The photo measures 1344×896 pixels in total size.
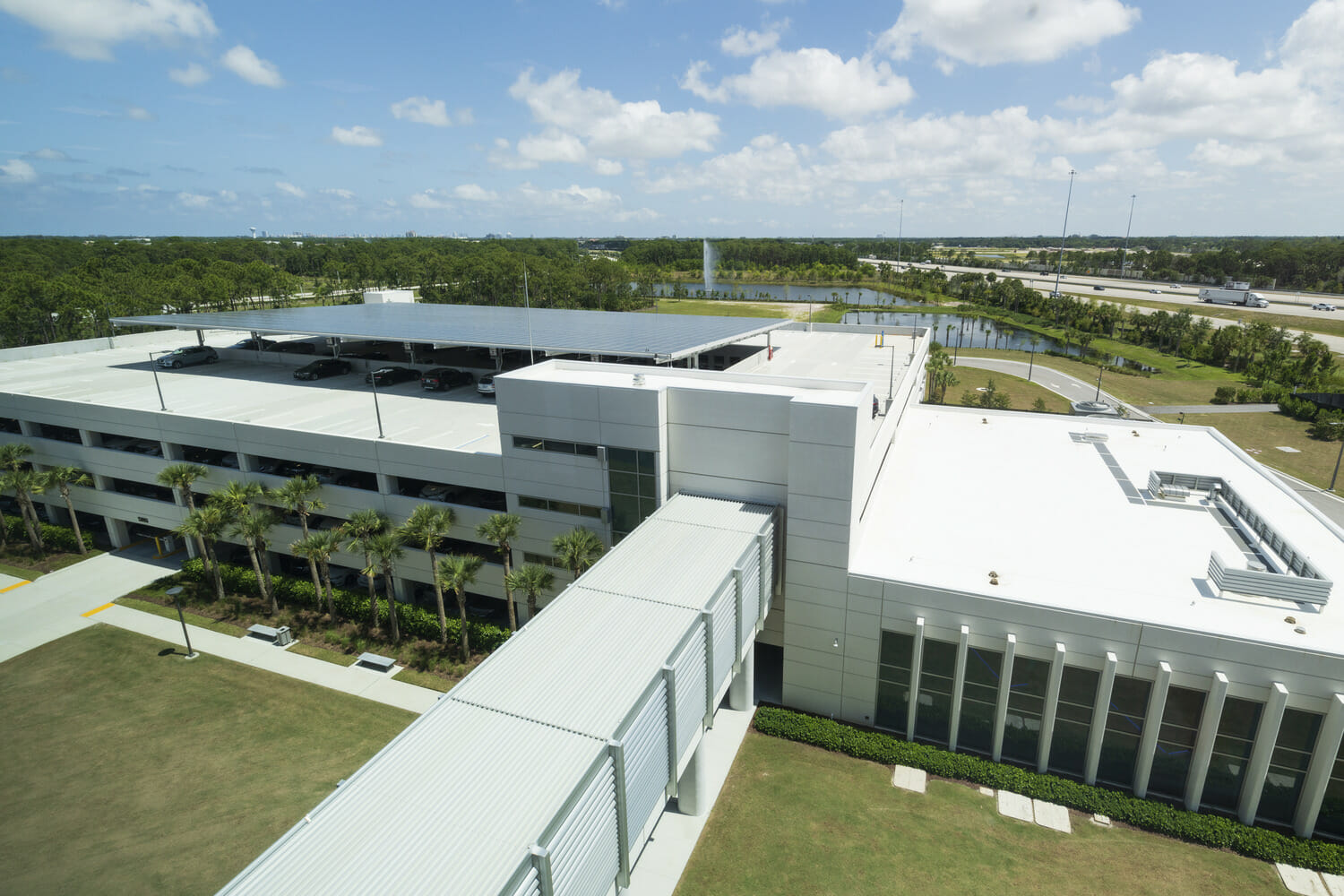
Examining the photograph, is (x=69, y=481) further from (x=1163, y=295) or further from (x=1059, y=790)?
(x=1163, y=295)

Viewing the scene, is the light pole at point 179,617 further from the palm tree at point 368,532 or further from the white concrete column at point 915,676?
the white concrete column at point 915,676

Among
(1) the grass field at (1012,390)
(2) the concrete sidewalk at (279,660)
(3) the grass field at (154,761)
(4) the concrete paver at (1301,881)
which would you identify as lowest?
(3) the grass field at (154,761)

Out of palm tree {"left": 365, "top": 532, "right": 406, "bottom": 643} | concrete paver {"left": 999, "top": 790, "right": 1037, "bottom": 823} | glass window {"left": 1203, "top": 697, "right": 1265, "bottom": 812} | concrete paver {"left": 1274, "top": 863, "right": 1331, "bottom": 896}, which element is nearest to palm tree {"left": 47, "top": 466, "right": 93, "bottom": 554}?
palm tree {"left": 365, "top": 532, "right": 406, "bottom": 643}

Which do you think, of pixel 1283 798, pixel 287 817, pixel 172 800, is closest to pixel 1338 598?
pixel 1283 798

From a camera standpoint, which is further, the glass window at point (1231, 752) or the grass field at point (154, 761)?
the grass field at point (154, 761)

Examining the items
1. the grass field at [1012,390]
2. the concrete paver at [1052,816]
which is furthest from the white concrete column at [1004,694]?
the grass field at [1012,390]

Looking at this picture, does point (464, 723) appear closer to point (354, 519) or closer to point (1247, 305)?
point (354, 519)

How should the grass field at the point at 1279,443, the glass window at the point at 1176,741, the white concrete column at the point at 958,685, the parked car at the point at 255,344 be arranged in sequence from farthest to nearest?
the parked car at the point at 255,344, the grass field at the point at 1279,443, the white concrete column at the point at 958,685, the glass window at the point at 1176,741
